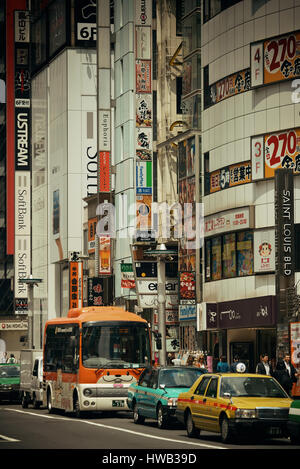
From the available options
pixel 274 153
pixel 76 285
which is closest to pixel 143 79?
pixel 274 153

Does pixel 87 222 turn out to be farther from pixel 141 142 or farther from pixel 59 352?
pixel 59 352

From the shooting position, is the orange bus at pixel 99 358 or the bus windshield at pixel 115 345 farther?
the bus windshield at pixel 115 345

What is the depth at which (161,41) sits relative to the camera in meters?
61.0

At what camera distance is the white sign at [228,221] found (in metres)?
48.1

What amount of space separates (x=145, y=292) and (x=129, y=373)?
741 inches

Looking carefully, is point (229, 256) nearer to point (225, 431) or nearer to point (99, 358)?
point (99, 358)

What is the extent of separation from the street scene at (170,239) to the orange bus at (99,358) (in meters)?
0.04

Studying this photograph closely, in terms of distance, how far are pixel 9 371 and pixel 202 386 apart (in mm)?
20814

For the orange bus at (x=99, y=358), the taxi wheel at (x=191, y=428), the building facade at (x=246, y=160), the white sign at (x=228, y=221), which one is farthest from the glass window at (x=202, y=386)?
the white sign at (x=228, y=221)

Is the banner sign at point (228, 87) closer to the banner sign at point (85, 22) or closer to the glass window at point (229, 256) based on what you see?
the glass window at point (229, 256)

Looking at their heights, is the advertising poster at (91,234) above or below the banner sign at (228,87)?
below

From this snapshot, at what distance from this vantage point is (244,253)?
4853cm
